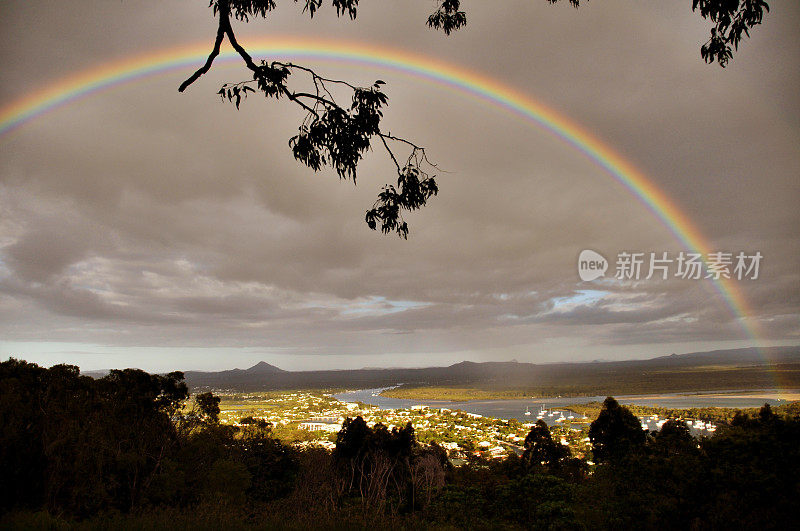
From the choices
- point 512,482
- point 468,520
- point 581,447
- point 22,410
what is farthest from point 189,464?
point 581,447

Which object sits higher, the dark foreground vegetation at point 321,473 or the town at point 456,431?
the dark foreground vegetation at point 321,473

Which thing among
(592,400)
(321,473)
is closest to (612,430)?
(321,473)

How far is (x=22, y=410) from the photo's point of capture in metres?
19.0

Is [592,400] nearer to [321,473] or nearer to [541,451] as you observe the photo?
[541,451]

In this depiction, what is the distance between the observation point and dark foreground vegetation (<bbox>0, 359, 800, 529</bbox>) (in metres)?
9.75

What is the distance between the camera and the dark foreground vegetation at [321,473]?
975cm

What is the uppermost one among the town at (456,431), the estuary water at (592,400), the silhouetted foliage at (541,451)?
the silhouetted foliage at (541,451)

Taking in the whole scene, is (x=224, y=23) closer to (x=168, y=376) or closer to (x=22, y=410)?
(x=22, y=410)

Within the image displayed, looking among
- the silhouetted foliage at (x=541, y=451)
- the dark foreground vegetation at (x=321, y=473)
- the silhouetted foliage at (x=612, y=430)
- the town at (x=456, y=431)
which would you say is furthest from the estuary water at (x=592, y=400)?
the dark foreground vegetation at (x=321, y=473)

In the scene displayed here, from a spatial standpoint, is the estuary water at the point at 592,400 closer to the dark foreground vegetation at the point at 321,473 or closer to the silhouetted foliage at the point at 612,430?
the silhouetted foliage at the point at 612,430

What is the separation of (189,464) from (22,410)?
9.86 metres

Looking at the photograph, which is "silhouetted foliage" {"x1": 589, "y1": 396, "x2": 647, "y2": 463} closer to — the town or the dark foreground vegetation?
the dark foreground vegetation

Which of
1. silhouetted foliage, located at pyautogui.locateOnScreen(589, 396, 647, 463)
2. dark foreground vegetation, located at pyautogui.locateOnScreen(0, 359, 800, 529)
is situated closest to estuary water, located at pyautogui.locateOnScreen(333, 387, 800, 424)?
silhouetted foliage, located at pyautogui.locateOnScreen(589, 396, 647, 463)

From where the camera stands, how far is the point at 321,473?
35719mm
